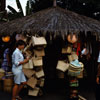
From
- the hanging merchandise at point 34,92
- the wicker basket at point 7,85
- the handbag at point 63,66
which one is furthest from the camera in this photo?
the wicker basket at point 7,85

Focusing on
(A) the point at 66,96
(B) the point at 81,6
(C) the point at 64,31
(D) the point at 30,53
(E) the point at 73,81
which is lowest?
(A) the point at 66,96

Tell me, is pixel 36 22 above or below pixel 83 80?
above

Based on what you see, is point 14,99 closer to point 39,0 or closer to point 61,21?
point 61,21

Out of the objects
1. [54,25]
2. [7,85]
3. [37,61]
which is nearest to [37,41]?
[37,61]

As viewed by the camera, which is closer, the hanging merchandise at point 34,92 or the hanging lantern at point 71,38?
the hanging merchandise at point 34,92

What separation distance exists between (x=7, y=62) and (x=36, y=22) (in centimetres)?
188

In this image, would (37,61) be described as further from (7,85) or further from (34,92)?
(7,85)

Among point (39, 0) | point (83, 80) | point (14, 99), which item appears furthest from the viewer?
point (39, 0)

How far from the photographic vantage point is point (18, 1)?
15219mm

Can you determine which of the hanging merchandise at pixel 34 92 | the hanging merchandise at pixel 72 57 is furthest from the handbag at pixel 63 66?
the hanging merchandise at pixel 34 92

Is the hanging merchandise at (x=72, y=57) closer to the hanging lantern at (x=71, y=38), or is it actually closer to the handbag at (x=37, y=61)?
the hanging lantern at (x=71, y=38)

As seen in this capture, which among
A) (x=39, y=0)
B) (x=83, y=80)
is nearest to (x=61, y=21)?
(x=83, y=80)

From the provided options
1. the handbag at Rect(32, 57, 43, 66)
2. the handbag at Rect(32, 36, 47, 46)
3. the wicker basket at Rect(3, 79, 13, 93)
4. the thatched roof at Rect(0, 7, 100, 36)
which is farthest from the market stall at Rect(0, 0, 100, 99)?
the wicker basket at Rect(3, 79, 13, 93)

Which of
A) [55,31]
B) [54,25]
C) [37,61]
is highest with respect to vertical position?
[54,25]
